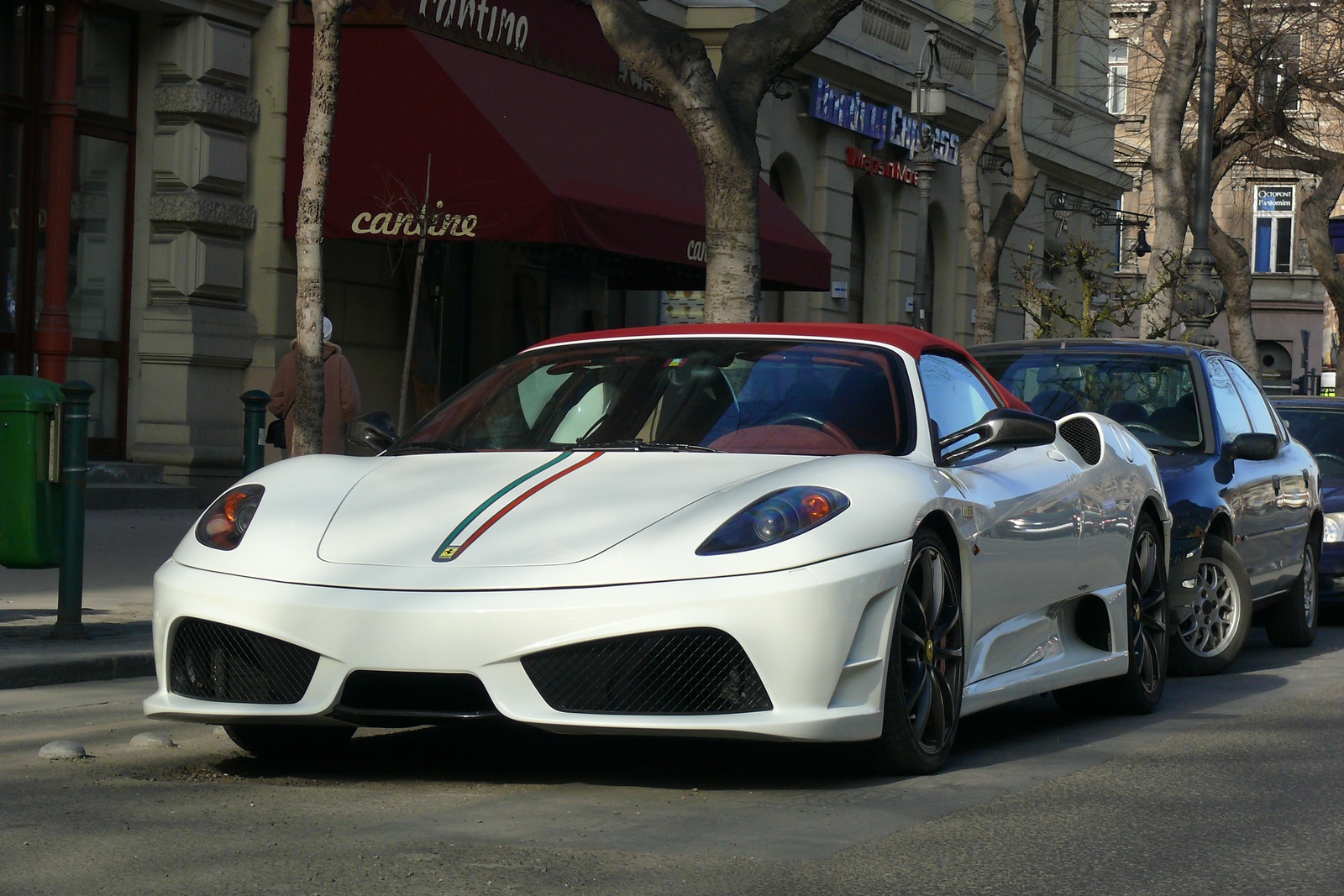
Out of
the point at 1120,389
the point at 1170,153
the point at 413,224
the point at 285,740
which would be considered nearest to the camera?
the point at 285,740

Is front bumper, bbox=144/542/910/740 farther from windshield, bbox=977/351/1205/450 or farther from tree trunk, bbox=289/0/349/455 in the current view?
tree trunk, bbox=289/0/349/455

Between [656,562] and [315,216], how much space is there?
6.23m

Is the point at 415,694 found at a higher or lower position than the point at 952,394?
lower

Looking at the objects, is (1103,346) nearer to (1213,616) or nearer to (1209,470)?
(1209,470)

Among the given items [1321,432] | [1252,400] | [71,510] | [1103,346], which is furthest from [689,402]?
[1321,432]

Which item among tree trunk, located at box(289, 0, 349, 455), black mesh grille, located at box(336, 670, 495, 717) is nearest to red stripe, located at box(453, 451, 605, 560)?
black mesh grille, located at box(336, 670, 495, 717)

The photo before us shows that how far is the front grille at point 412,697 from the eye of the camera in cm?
497

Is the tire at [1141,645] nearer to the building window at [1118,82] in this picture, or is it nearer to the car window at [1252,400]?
the car window at [1252,400]

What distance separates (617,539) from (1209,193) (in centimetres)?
2045

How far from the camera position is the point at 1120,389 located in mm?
9680

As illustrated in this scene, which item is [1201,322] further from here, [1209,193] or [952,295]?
[952,295]

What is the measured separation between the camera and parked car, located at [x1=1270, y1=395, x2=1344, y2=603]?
1196 centimetres

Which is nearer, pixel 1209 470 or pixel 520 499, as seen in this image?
pixel 520 499

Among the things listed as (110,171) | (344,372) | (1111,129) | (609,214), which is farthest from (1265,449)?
(1111,129)
